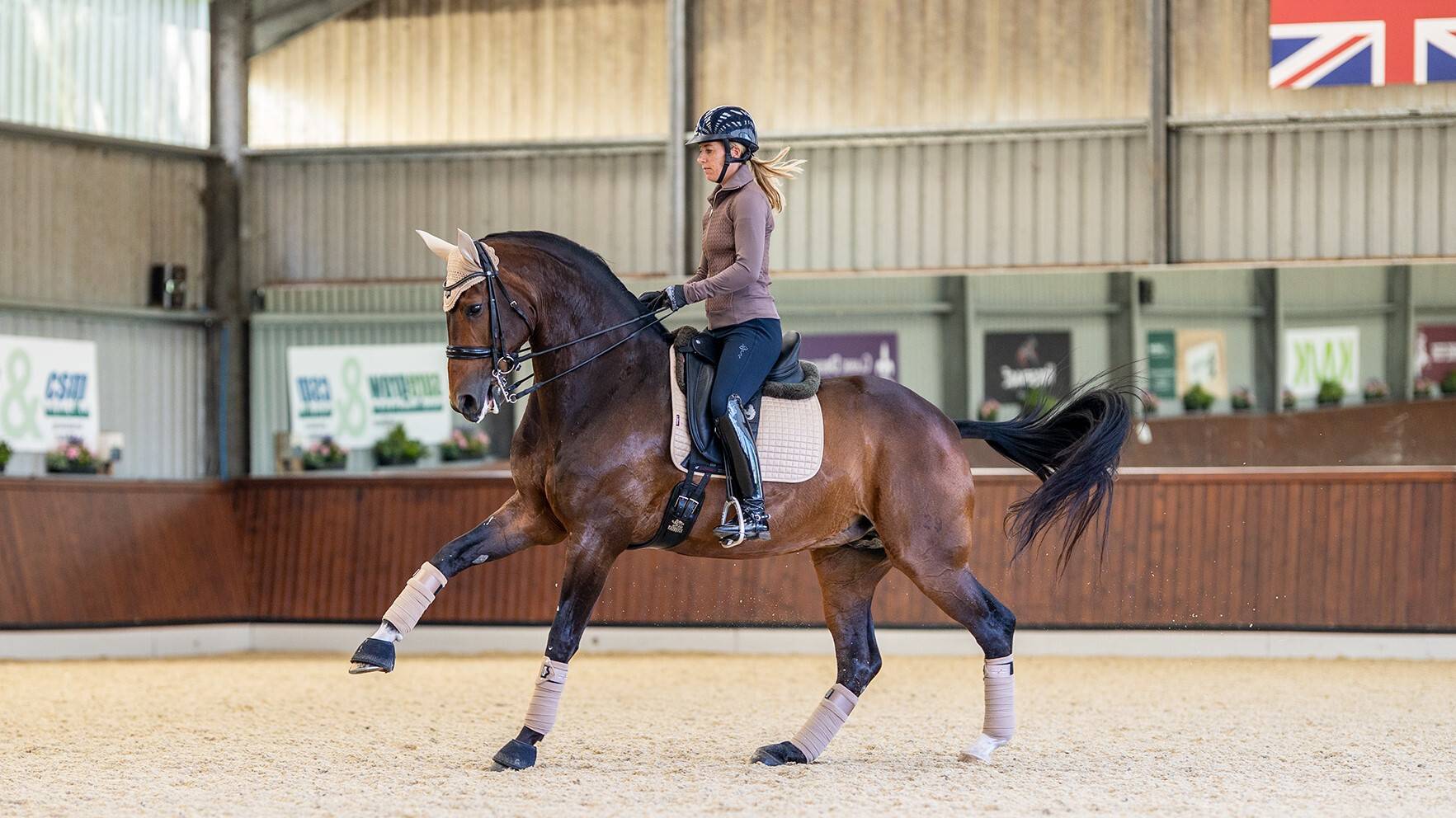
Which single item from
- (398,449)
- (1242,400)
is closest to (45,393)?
(398,449)

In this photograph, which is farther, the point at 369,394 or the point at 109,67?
the point at 369,394

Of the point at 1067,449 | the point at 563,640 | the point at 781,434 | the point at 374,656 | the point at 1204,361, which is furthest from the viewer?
the point at 1204,361

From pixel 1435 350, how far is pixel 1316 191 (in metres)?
1.49

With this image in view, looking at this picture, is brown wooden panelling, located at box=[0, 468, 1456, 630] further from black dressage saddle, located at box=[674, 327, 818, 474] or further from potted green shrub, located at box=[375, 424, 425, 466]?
black dressage saddle, located at box=[674, 327, 818, 474]

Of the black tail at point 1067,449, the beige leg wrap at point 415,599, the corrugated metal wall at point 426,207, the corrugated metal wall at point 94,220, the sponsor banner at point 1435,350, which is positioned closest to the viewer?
the beige leg wrap at point 415,599

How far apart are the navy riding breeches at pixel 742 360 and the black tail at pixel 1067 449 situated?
1.00m

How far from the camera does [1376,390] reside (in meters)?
11.3

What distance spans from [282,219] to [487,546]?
26.4ft

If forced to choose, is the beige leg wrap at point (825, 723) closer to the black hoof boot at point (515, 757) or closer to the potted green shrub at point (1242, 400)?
the black hoof boot at point (515, 757)

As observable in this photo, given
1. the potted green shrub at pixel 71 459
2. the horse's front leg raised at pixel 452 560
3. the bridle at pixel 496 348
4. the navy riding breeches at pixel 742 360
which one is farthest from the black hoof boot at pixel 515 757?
the potted green shrub at pixel 71 459

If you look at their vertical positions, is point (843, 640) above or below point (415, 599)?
below

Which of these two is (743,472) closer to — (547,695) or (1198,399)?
(547,695)

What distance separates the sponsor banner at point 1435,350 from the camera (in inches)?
439

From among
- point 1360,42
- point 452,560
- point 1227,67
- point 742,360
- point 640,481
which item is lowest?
point 452,560
